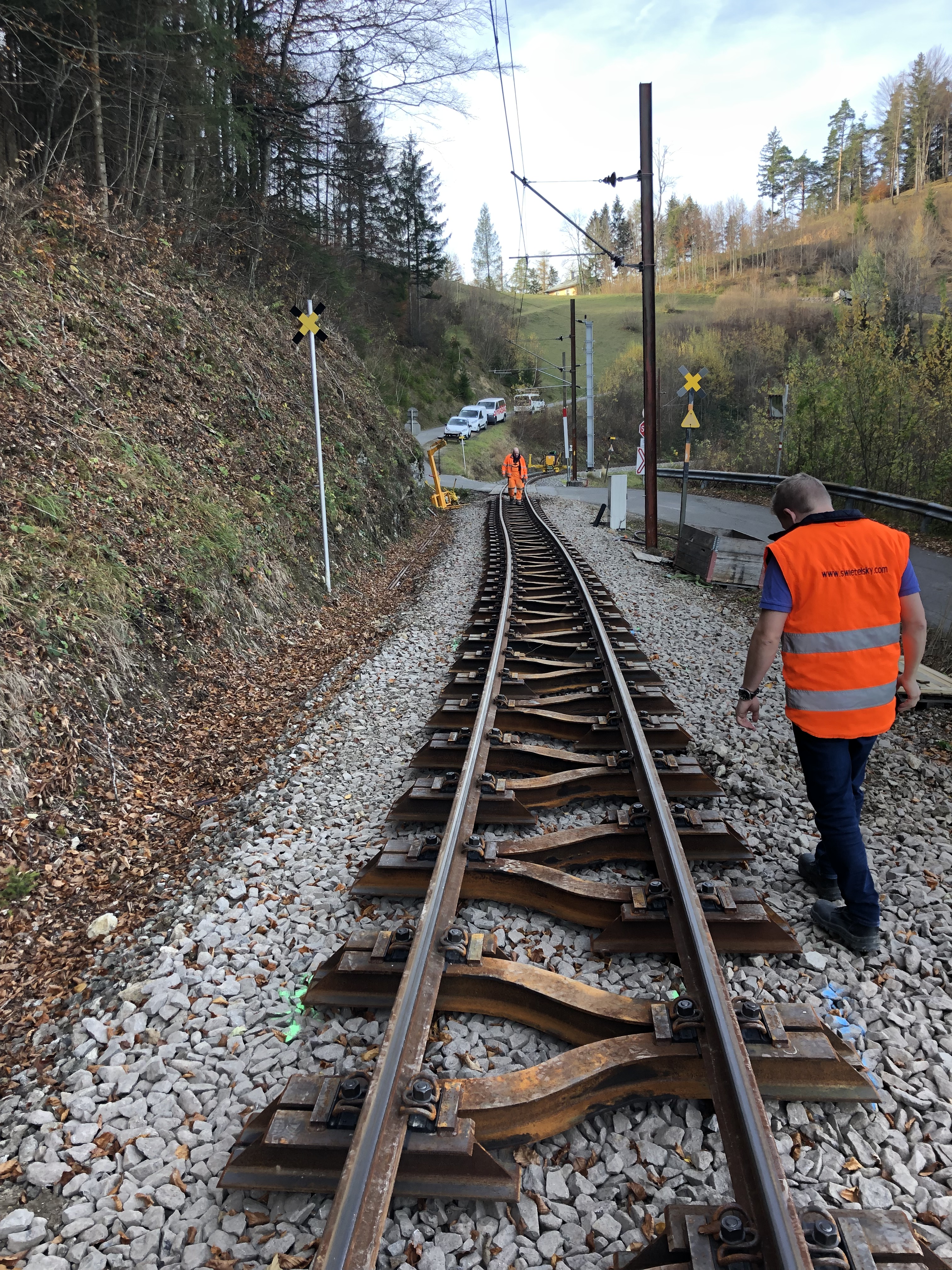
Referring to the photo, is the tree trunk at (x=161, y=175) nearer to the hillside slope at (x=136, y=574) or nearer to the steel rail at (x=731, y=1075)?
the hillside slope at (x=136, y=574)

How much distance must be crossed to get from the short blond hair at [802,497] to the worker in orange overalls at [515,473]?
57.8 ft

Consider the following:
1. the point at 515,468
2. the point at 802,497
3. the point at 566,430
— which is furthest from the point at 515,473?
the point at 566,430

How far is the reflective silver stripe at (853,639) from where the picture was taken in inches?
126

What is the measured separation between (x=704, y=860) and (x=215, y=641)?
198 inches

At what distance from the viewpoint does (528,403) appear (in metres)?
65.4

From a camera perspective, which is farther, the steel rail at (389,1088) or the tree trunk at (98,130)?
the tree trunk at (98,130)

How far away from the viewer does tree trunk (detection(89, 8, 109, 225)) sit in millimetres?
10297

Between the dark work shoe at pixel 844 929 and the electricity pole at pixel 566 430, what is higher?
the electricity pole at pixel 566 430

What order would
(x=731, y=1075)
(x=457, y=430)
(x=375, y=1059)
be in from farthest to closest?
(x=457, y=430) < (x=375, y=1059) < (x=731, y=1075)

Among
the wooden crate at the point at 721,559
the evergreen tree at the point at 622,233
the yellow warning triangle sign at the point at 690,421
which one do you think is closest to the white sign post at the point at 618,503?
the yellow warning triangle sign at the point at 690,421

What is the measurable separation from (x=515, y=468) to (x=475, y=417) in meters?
30.1

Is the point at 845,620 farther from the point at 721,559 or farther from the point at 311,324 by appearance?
the point at 721,559

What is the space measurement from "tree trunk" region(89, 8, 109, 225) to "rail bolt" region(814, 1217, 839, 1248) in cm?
1344

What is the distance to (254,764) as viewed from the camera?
5391 mm
